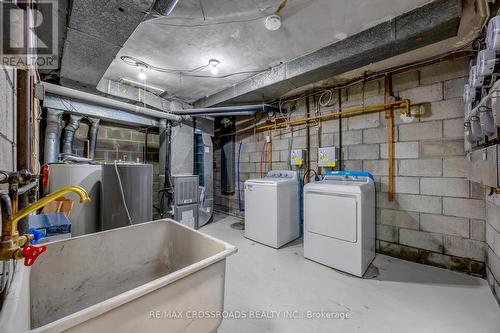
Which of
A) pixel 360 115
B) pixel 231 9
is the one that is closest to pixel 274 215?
pixel 360 115

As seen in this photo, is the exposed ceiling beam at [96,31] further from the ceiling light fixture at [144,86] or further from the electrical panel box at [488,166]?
the electrical panel box at [488,166]

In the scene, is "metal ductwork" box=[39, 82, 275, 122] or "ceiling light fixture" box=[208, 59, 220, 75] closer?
"ceiling light fixture" box=[208, 59, 220, 75]

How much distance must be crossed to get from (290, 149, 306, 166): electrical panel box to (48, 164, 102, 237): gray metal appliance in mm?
2712

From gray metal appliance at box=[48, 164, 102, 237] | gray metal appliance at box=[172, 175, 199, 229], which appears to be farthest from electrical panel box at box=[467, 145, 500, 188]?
gray metal appliance at box=[48, 164, 102, 237]

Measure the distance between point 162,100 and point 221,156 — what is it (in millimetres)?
1621

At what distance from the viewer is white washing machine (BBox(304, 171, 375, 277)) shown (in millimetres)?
2041

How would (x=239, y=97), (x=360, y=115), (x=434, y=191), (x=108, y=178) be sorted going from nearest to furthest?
(x=434, y=191), (x=108, y=178), (x=360, y=115), (x=239, y=97)

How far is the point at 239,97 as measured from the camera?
3281 millimetres

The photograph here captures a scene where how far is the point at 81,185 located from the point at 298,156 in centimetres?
294

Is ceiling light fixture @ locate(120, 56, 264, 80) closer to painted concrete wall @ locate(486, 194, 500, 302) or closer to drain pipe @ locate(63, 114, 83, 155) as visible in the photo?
drain pipe @ locate(63, 114, 83, 155)

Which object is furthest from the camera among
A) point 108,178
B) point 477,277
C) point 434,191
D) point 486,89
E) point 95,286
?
Answer: point 108,178

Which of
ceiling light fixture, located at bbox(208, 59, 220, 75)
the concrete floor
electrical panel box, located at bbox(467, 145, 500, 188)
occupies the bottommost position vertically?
the concrete floor

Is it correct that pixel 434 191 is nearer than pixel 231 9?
No

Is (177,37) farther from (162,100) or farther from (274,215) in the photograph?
(274,215)
